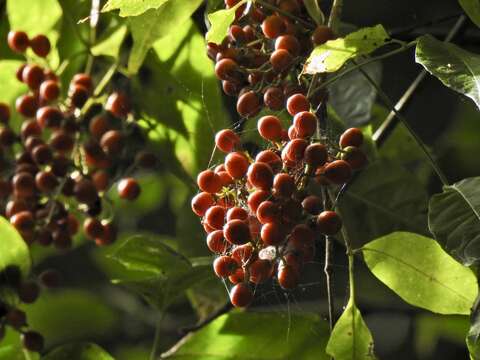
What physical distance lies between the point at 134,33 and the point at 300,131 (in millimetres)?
350

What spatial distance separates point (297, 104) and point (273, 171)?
0.06 metres

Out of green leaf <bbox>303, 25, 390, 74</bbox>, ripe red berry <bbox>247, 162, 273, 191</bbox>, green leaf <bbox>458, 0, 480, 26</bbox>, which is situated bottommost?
ripe red berry <bbox>247, 162, 273, 191</bbox>

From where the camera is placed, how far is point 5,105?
4.63 ft

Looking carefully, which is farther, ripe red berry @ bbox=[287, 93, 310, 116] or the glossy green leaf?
the glossy green leaf

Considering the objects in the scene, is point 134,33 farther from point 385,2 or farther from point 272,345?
point 385,2

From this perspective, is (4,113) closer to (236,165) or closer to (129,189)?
(129,189)

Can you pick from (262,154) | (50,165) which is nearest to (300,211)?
(262,154)

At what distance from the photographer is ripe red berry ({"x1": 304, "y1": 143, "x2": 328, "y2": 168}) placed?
33.7 inches

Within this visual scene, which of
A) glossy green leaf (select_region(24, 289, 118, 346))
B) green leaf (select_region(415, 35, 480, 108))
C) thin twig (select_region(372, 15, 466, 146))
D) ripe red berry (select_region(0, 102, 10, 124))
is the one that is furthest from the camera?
glossy green leaf (select_region(24, 289, 118, 346))

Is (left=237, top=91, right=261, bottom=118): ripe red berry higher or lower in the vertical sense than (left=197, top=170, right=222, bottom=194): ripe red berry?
higher

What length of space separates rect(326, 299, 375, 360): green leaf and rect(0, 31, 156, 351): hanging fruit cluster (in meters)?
0.48

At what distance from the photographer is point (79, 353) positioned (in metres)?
1.18

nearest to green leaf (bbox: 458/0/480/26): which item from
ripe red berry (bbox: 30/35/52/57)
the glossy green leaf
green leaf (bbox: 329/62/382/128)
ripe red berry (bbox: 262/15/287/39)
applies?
ripe red berry (bbox: 262/15/287/39)

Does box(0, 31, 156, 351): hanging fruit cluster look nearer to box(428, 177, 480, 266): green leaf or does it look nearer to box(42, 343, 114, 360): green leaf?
box(42, 343, 114, 360): green leaf
